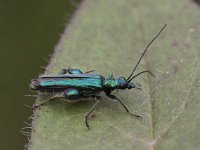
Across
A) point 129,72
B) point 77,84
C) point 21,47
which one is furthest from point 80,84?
point 21,47

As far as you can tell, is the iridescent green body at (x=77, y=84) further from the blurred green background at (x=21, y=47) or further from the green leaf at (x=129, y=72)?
the blurred green background at (x=21, y=47)

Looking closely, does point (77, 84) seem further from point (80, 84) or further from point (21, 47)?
point (21, 47)

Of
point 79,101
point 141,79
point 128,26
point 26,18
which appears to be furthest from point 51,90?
point 26,18

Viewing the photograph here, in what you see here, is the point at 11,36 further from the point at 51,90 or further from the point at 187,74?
the point at 187,74

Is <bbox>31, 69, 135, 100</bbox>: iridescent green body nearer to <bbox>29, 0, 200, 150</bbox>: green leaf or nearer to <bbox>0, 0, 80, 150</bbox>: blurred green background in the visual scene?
<bbox>29, 0, 200, 150</bbox>: green leaf

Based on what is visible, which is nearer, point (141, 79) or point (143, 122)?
point (143, 122)

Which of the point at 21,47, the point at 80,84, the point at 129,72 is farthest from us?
the point at 21,47

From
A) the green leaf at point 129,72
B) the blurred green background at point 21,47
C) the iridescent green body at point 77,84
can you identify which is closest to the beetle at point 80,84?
the iridescent green body at point 77,84
